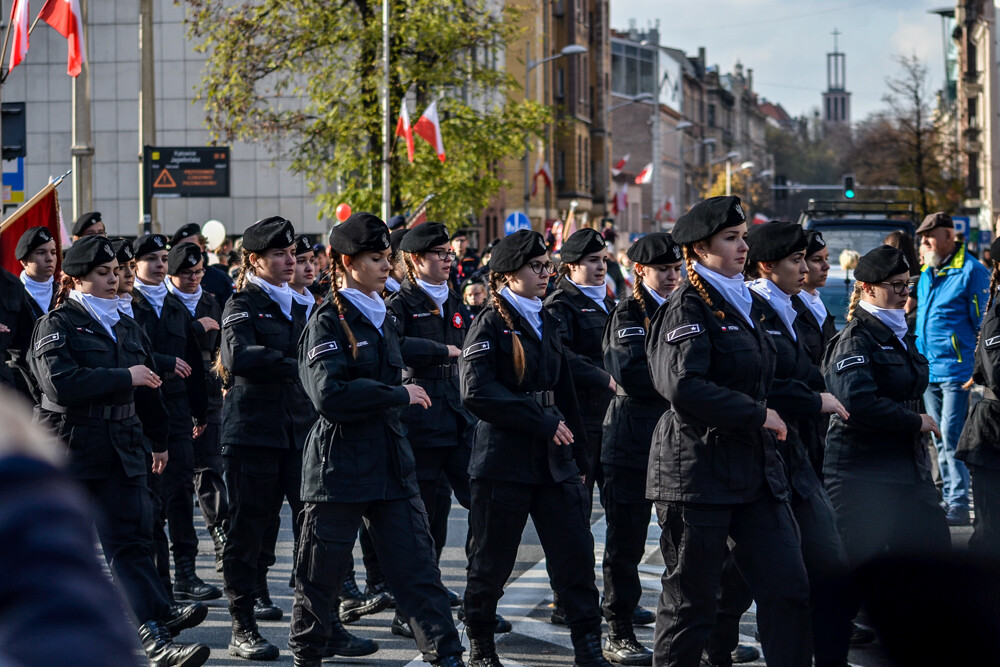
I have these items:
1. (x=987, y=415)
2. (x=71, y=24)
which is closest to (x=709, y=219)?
(x=987, y=415)

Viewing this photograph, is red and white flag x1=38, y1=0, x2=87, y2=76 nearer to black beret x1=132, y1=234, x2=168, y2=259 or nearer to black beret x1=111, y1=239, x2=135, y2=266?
black beret x1=132, y1=234, x2=168, y2=259

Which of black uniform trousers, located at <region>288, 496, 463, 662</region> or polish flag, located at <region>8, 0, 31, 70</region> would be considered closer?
black uniform trousers, located at <region>288, 496, 463, 662</region>

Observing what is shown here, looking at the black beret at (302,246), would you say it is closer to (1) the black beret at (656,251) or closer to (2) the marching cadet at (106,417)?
(2) the marching cadet at (106,417)

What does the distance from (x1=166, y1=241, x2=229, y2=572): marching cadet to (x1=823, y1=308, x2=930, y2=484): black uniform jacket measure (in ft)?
13.2

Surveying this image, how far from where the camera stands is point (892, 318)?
6828 millimetres

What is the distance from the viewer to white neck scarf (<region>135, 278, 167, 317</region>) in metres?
8.93

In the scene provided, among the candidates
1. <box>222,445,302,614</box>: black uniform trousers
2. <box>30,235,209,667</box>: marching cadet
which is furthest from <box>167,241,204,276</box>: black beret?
<box>30,235,209,667</box>: marching cadet

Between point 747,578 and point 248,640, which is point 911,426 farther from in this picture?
point 248,640

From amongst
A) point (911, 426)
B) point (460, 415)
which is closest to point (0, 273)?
point (460, 415)

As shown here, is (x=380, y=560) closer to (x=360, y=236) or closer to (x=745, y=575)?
(x=360, y=236)

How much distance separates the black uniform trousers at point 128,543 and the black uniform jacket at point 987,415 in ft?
13.1

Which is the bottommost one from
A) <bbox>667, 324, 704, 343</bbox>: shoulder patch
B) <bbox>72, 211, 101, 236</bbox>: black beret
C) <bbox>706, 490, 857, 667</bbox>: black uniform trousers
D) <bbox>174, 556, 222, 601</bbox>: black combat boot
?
<bbox>174, 556, 222, 601</bbox>: black combat boot

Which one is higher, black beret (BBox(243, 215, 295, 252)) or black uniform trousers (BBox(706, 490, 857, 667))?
black beret (BBox(243, 215, 295, 252))

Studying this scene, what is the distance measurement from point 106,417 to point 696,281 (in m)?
2.91
